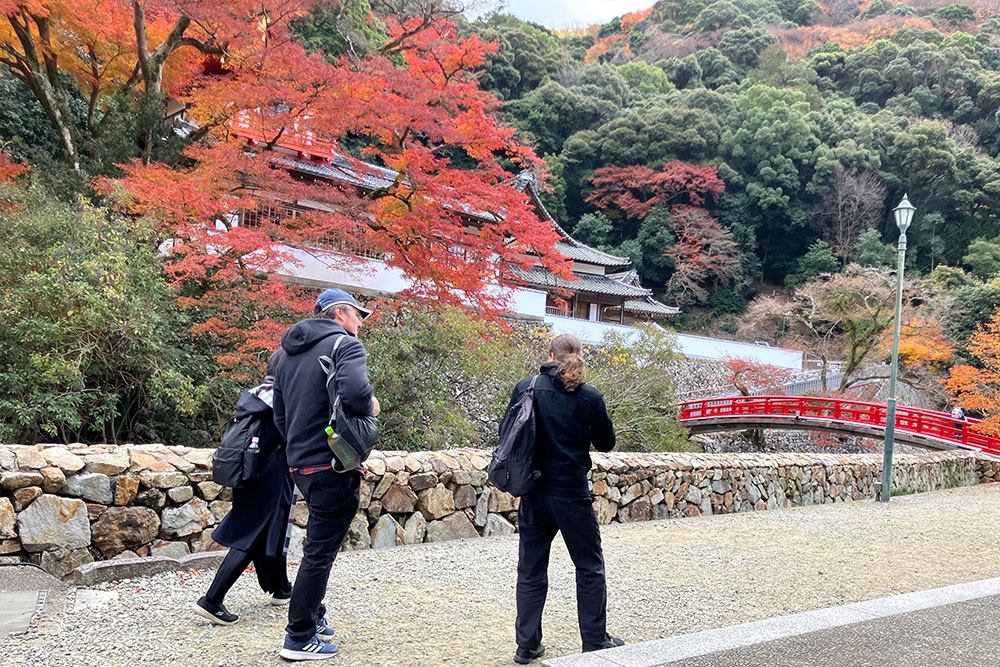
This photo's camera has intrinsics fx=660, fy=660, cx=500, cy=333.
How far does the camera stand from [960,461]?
1390 cm

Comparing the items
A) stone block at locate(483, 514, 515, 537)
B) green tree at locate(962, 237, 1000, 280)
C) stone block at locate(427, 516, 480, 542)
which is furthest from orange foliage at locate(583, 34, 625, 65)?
stone block at locate(427, 516, 480, 542)

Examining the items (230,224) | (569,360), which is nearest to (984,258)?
(230,224)

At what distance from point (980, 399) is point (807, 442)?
9.47 metres

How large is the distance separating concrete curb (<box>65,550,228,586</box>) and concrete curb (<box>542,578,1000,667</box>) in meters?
2.73

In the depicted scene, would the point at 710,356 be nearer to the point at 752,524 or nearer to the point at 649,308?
the point at 649,308

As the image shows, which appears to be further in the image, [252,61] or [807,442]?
[807,442]

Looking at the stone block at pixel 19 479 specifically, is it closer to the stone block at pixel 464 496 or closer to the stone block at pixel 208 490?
the stone block at pixel 208 490

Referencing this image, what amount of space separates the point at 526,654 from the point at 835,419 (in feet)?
57.8

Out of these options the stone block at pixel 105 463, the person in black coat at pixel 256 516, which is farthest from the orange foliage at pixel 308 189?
the person in black coat at pixel 256 516

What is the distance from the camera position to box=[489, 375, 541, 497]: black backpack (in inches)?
113

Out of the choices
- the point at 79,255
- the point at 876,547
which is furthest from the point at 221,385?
the point at 876,547

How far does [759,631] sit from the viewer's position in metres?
3.14

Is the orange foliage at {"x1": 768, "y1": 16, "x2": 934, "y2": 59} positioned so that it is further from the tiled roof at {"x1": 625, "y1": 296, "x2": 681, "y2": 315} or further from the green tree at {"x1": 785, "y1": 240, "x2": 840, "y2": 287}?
the tiled roof at {"x1": 625, "y1": 296, "x2": 681, "y2": 315}

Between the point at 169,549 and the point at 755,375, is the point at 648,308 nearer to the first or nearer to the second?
the point at 755,375
